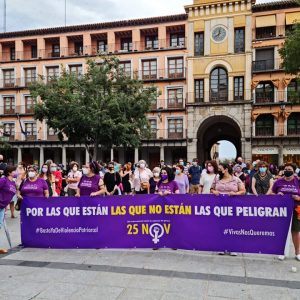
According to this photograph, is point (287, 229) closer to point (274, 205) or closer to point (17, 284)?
point (274, 205)

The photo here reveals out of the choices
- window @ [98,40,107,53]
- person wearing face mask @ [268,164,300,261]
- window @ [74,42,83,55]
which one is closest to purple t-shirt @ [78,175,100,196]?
person wearing face mask @ [268,164,300,261]

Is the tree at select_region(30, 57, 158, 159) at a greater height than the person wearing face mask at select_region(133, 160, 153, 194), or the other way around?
the tree at select_region(30, 57, 158, 159)

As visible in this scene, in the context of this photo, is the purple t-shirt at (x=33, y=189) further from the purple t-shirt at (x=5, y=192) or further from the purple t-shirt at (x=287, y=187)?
the purple t-shirt at (x=287, y=187)

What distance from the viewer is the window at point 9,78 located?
129 ft

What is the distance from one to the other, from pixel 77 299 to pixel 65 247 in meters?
2.64

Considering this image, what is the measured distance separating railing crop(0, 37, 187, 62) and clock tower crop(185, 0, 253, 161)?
3.26m

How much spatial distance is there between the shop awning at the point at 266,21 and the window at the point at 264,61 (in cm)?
230

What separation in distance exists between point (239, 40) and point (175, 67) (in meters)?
7.01

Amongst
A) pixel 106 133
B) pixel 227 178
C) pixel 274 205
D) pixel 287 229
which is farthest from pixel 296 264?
pixel 106 133

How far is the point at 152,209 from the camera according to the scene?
22.2 feet

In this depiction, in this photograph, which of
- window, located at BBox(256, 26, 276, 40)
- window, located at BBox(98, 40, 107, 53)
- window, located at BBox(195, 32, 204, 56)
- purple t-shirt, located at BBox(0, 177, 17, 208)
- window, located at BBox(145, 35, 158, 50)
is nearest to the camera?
purple t-shirt, located at BBox(0, 177, 17, 208)

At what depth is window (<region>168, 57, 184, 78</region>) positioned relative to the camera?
35.2 m

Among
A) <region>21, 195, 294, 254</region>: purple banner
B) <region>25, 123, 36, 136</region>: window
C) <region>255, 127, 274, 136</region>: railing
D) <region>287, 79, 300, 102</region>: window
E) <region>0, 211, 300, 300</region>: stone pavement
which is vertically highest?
<region>287, 79, 300, 102</region>: window

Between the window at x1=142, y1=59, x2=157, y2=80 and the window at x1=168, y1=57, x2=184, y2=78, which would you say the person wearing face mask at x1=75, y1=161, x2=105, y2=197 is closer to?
the window at x1=168, y1=57, x2=184, y2=78
